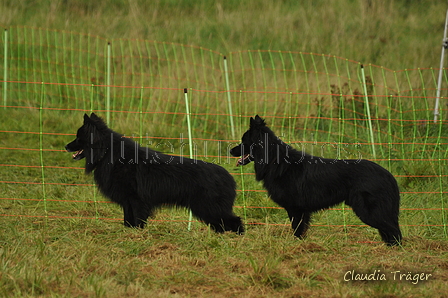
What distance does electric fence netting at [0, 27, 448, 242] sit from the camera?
695cm

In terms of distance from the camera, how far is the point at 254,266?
4.49 m

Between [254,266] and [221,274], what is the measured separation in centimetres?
31

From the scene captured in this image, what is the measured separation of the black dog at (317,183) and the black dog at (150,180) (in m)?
0.42

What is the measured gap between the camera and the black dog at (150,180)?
550cm

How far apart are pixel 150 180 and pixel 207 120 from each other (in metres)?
4.76

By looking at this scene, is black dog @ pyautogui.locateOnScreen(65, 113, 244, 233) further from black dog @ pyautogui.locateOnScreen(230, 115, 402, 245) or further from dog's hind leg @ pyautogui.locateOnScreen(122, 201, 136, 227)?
black dog @ pyautogui.locateOnScreen(230, 115, 402, 245)

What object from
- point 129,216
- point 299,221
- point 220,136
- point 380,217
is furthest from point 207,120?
point 380,217

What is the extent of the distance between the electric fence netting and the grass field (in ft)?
0.13

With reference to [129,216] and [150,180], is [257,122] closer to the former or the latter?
[150,180]

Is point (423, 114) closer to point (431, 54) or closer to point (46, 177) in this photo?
point (431, 54)

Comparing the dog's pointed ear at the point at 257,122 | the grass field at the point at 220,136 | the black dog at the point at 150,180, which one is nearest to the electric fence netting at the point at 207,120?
the grass field at the point at 220,136

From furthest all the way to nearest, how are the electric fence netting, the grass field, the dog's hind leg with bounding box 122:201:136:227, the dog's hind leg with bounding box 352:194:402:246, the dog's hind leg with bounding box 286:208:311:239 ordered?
the electric fence netting, the dog's hind leg with bounding box 122:201:136:227, the dog's hind leg with bounding box 286:208:311:239, the dog's hind leg with bounding box 352:194:402:246, the grass field

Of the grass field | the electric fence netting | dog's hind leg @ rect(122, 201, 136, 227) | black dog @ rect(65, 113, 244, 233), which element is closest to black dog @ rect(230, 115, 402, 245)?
the grass field

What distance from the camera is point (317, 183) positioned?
5508 mm
